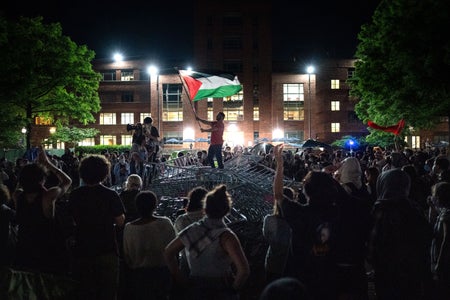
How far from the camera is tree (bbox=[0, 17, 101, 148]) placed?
102ft

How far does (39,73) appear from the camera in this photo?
33.9 meters

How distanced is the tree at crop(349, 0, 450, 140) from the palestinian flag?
15.0m

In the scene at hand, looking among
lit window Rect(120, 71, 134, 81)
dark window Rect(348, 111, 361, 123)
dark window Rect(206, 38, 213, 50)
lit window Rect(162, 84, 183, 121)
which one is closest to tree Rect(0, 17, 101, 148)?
lit window Rect(162, 84, 183, 121)

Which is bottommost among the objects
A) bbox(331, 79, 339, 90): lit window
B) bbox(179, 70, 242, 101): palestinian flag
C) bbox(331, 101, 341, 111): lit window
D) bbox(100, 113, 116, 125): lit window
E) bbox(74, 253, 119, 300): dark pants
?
bbox(74, 253, 119, 300): dark pants

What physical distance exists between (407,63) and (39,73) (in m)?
25.4

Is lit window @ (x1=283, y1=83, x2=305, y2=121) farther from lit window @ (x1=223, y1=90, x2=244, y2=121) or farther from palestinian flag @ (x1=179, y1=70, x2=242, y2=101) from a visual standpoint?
palestinian flag @ (x1=179, y1=70, x2=242, y2=101)

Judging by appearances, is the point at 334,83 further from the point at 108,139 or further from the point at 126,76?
the point at 108,139

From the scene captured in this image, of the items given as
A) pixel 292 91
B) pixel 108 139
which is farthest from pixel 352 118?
pixel 108 139

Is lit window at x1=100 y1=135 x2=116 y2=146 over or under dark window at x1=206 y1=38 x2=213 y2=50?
under

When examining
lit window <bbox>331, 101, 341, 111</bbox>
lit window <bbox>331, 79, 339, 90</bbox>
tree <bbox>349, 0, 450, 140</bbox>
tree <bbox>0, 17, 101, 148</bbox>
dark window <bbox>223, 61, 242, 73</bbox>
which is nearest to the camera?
tree <bbox>349, 0, 450, 140</bbox>

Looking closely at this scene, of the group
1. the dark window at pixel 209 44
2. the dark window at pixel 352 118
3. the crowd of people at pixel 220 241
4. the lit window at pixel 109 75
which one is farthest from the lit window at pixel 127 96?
the crowd of people at pixel 220 241

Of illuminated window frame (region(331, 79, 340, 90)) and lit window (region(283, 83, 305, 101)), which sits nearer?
lit window (region(283, 83, 305, 101))

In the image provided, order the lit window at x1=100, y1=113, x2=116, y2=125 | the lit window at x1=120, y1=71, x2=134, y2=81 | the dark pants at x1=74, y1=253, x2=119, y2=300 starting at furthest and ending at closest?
the lit window at x1=120, y1=71, x2=134, y2=81, the lit window at x1=100, y1=113, x2=116, y2=125, the dark pants at x1=74, y1=253, x2=119, y2=300

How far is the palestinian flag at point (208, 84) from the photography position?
46.3 ft
